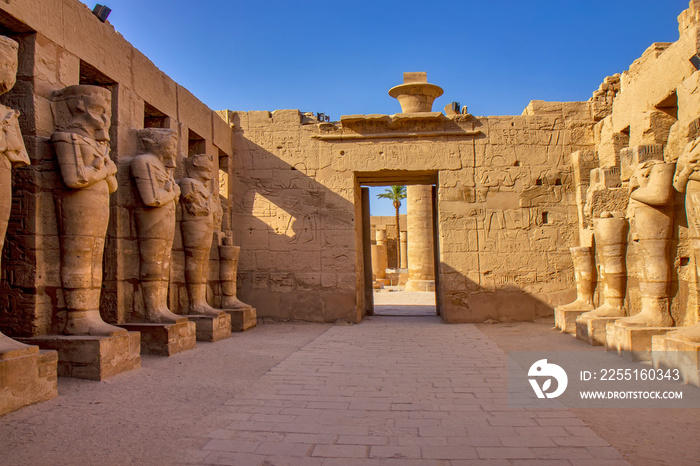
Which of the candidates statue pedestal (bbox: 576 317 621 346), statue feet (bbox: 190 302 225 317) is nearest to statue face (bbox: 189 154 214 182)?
statue feet (bbox: 190 302 225 317)

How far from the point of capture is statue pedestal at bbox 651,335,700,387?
14.0ft

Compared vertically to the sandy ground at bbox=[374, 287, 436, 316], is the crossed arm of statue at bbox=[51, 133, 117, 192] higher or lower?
higher

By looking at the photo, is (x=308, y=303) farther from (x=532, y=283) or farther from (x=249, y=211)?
(x=532, y=283)

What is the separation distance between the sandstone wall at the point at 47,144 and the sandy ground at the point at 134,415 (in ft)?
2.68

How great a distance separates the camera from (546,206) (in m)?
9.19

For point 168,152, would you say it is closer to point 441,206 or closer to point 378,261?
point 441,206

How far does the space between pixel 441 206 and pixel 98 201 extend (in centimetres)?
592

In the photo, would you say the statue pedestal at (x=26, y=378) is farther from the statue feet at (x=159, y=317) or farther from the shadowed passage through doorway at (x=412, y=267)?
the shadowed passage through doorway at (x=412, y=267)

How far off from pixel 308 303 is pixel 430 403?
216 inches

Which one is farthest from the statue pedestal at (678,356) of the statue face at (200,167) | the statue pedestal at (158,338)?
the statue face at (200,167)

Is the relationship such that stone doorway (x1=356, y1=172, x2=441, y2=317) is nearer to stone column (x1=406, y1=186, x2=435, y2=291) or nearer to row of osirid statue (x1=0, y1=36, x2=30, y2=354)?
stone column (x1=406, y1=186, x2=435, y2=291)

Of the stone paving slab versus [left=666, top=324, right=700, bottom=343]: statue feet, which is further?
[left=666, top=324, right=700, bottom=343]: statue feet

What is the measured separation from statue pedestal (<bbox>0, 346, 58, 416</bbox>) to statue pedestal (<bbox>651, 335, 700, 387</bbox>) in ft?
16.5

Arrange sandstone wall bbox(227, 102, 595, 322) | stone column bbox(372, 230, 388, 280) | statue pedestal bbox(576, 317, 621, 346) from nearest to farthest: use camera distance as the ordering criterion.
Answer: statue pedestal bbox(576, 317, 621, 346)
sandstone wall bbox(227, 102, 595, 322)
stone column bbox(372, 230, 388, 280)
